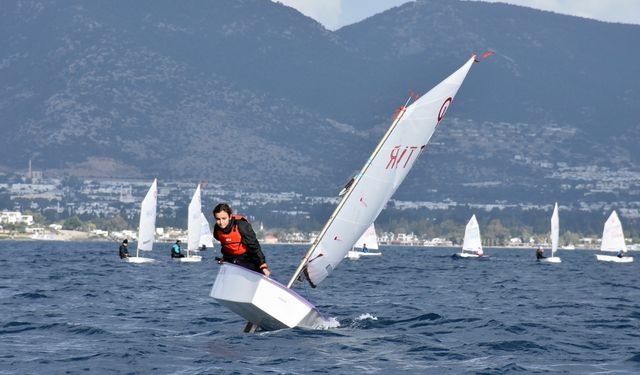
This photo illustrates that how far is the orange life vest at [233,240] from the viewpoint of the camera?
91.4 feet

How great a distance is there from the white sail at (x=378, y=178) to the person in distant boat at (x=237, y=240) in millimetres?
2699

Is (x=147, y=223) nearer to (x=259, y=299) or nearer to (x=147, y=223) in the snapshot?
(x=147, y=223)

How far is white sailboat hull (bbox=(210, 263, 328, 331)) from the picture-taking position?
28.2 metres

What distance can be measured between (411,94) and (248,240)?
5838mm

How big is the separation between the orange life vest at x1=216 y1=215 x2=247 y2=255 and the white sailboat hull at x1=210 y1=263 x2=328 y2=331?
0.31m

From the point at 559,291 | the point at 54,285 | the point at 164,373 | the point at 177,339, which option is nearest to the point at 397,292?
the point at 559,291

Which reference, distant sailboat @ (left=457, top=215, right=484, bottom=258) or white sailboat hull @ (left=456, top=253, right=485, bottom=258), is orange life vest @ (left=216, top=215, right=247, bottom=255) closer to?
white sailboat hull @ (left=456, top=253, right=485, bottom=258)

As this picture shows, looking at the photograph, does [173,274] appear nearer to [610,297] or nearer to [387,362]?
[610,297]

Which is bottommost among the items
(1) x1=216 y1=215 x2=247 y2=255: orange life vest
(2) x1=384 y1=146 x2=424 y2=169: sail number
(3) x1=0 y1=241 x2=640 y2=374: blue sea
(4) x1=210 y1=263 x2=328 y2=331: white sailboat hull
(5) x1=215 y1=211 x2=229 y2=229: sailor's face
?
(3) x1=0 y1=241 x2=640 y2=374: blue sea

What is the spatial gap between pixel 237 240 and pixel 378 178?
16.4ft

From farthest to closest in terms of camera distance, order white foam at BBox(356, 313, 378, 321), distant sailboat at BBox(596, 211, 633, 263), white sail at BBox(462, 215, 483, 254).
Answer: white sail at BBox(462, 215, 483, 254) → distant sailboat at BBox(596, 211, 633, 263) → white foam at BBox(356, 313, 378, 321)

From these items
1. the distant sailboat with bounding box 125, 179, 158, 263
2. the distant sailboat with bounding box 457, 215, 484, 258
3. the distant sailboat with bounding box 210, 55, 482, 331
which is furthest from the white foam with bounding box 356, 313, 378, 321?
the distant sailboat with bounding box 457, 215, 484, 258

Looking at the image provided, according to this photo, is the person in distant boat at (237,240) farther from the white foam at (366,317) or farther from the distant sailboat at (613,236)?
the distant sailboat at (613,236)

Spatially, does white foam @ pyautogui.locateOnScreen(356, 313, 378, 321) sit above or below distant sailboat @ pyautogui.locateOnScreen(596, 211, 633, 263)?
below
